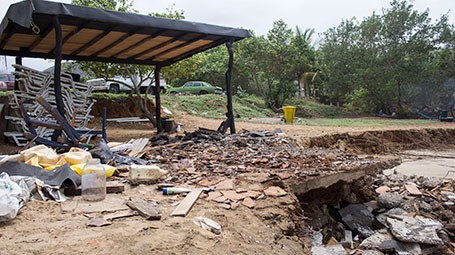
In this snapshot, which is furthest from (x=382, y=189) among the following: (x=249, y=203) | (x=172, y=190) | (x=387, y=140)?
(x=387, y=140)

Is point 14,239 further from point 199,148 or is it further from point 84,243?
point 199,148

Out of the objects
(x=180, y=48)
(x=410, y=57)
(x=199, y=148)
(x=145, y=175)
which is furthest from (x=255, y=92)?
(x=145, y=175)

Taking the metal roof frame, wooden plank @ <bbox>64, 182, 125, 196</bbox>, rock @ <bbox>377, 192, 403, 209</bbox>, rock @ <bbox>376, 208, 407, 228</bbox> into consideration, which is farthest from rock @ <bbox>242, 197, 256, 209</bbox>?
the metal roof frame

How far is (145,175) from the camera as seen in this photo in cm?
402

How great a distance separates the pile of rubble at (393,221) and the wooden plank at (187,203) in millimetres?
1481

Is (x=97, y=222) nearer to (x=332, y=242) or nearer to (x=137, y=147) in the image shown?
(x=332, y=242)

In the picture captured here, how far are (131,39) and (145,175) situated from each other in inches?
164

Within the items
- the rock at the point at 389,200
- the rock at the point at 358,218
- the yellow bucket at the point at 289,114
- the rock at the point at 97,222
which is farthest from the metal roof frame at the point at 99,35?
the yellow bucket at the point at 289,114

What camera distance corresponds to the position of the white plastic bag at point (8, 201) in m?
2.59

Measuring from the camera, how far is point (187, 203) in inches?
128

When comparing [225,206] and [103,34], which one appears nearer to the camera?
[225,206]

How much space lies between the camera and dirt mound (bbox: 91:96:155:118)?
12.7m

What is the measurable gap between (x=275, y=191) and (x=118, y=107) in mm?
10599

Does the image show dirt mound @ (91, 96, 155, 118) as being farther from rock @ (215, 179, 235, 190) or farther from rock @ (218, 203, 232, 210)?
rock @ (218, 203, 232, 210)
